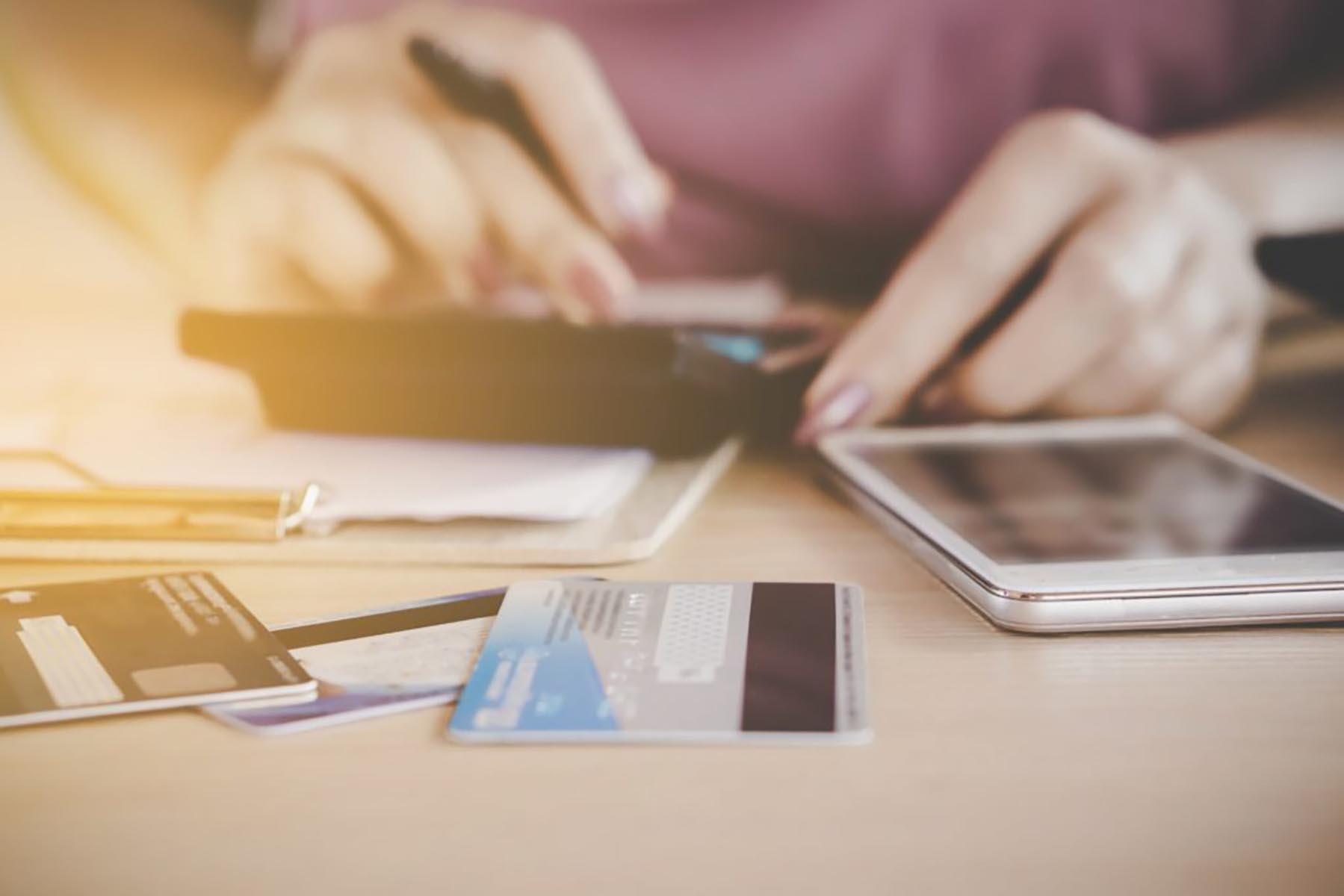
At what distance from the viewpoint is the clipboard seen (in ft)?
1.26

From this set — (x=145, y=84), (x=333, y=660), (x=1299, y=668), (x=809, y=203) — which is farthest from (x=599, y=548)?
(x=145, y=84)

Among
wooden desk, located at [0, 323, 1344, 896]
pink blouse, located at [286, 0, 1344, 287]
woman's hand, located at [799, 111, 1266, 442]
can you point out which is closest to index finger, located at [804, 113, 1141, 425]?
woman's hand, located at [799, 111, 1266, 442]

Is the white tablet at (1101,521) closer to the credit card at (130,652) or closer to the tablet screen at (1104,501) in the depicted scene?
the tablet screen at (1104,501)

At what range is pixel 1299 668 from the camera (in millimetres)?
295

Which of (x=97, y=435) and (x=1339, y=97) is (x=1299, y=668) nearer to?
(x=97, y=435)

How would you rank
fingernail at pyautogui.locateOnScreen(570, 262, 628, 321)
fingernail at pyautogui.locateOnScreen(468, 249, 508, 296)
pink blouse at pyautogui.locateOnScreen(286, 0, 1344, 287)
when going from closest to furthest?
fingernail at pyautogui.locateOnScreen(570, 262, 628, 321), fingernail at pyautogui.locateOnScreen(468, 249, 508, 296), pink blouse at pyautogui.locateOnScreen(286, 0, 1344, 287)

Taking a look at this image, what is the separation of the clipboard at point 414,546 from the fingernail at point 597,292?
0.24 meters

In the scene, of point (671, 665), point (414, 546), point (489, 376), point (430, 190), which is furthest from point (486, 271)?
point (671, 665)

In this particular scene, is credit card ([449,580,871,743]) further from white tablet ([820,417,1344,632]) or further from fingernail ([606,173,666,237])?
fingernail ([606,173,666,237])

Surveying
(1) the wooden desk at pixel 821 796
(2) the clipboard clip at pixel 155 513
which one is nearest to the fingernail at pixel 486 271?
(2) the clipboard clip at pixel 155 513

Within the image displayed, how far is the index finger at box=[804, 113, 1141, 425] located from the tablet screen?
5 centimetres

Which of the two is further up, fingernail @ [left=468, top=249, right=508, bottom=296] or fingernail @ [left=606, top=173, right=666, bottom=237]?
fingernail @ [left=468, top=249, right=508, bottom=296]

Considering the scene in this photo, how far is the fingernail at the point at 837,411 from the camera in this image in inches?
20.5

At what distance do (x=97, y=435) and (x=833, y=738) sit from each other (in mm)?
431
